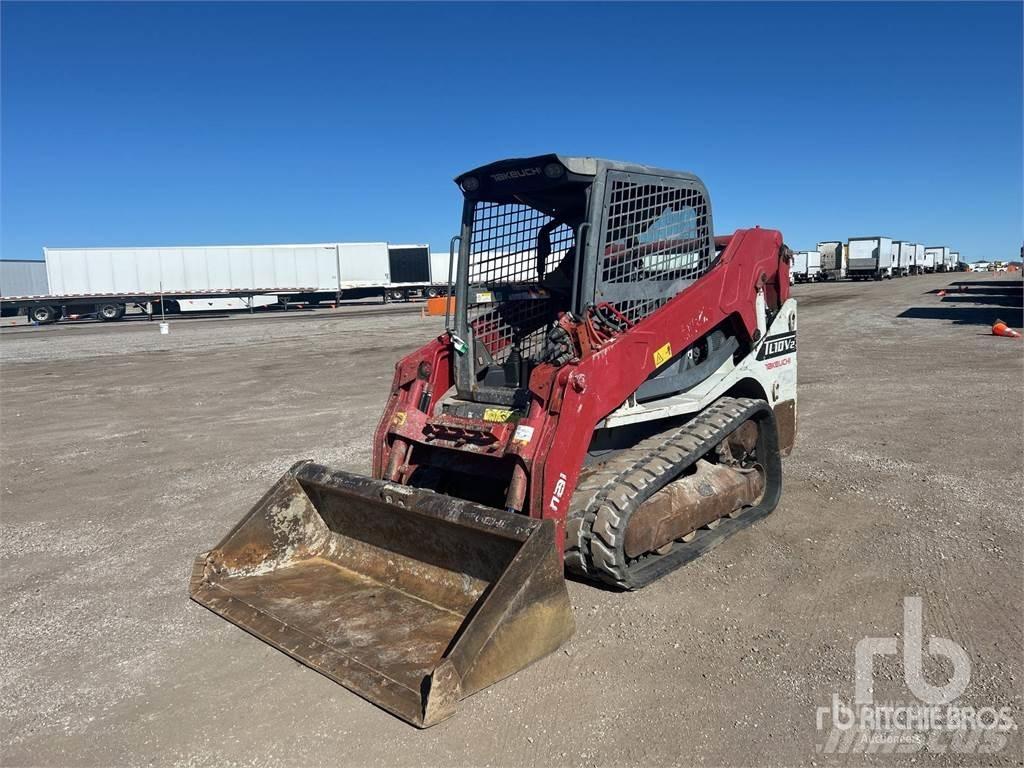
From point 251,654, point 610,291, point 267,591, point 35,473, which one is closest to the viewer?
point 251,654

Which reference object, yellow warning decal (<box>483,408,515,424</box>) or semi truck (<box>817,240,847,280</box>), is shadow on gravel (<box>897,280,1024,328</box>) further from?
semi truck (<box>817,240,847,280</box>)

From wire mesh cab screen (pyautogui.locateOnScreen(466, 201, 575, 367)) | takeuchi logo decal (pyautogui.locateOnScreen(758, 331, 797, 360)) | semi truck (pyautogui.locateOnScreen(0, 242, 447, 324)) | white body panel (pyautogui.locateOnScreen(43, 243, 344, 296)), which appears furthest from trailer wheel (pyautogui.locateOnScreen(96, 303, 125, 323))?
takeuchi logo decal (pyautogui.locateOnScreen(758, 331, 797, 360))

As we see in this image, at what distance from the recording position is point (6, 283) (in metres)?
34.9

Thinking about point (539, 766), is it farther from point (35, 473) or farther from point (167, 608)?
point (35, 473)

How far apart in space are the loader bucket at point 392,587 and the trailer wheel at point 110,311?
3456cm

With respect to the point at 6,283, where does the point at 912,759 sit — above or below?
below

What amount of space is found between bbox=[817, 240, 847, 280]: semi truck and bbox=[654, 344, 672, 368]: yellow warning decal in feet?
191

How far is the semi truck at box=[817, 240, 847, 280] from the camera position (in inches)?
2242

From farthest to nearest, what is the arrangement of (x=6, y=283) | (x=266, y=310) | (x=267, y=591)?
(x=266, y=310)
(x=6, y=283)
(x=267, y=591)

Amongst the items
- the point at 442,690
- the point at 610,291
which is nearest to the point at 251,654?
the point at 442,690

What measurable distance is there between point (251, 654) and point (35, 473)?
16.5 ft

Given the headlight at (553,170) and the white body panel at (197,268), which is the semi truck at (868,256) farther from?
the headlight at (553,170)

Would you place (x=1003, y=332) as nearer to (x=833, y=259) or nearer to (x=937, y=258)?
(x=833, y=259)

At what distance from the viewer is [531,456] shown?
379 centimetres
